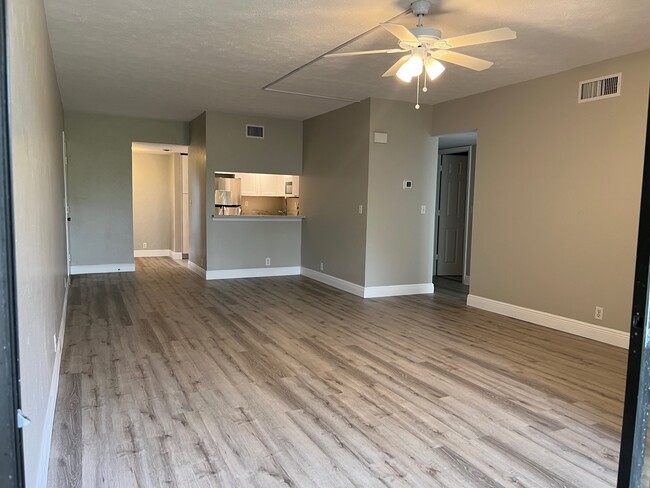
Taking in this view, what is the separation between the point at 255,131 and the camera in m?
7.61

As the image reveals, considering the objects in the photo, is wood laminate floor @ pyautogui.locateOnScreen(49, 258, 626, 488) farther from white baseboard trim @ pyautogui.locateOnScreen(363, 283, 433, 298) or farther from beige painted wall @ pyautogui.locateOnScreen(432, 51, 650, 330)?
white baseboard trim @ pyautogui.locateOnScreen(363, 283, 433, 298)

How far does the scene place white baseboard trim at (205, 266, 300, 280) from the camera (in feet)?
24.6

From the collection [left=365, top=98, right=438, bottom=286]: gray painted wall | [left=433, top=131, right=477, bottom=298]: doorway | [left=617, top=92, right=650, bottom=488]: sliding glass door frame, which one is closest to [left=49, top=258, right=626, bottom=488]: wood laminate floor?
[left=617, top=92, right=650, bottom=488]: sliding glass door frame

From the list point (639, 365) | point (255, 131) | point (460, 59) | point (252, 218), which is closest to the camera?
point (639, 365)

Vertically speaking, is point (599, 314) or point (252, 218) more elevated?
point (252, 218)

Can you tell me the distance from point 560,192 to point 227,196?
550 cm

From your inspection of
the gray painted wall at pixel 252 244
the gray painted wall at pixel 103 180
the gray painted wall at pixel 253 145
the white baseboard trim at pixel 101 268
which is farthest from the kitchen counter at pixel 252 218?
the white baseboard trim at pixel 101 268

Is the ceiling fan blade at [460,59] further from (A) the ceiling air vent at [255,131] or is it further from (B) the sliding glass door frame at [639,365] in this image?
(A) the ceiling air vent at [255,131]

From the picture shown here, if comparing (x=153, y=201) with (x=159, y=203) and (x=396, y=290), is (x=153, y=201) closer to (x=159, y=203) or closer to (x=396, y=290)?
(x=159, y=203)

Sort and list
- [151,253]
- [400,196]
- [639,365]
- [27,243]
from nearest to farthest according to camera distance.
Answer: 1. [639,365]
2. [27,243]
3. [400,196]
4. [151,253]

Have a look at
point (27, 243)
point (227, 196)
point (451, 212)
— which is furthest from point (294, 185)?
point (27, 243)

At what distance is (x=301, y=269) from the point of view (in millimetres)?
8203

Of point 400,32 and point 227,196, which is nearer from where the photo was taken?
point 400,32

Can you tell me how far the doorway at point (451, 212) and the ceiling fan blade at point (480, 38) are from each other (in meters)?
4.66
